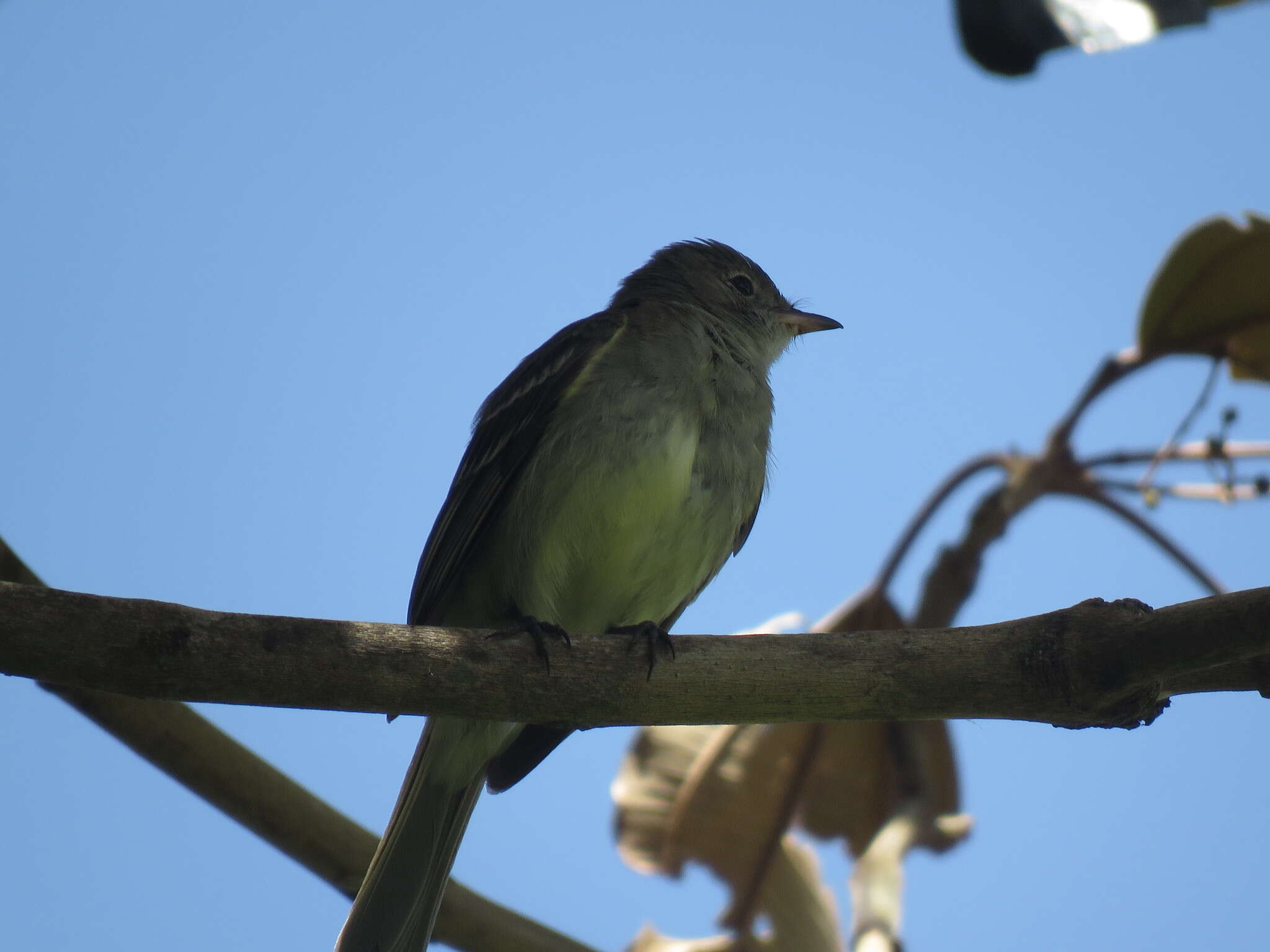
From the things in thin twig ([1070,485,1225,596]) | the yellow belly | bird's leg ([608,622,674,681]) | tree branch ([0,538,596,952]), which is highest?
thin twig ([1070,485,1225,596])

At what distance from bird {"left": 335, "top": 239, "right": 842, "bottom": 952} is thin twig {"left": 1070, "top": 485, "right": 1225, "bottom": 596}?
1.77 metres

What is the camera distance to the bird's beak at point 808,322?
6355 mm

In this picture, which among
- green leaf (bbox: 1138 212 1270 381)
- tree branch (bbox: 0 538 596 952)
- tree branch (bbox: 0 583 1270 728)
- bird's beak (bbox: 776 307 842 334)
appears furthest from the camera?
bird's beak (bbox: 776 307 842 334)

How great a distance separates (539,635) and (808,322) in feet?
11.2

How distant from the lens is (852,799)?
599 cm

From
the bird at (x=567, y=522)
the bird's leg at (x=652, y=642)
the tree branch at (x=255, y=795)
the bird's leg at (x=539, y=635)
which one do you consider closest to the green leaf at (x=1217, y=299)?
the bird at (x=567, y=522)

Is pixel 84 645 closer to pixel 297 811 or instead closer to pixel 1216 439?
pixel 297 811

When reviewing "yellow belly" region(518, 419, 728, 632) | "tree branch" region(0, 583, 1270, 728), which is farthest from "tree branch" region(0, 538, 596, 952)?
"yellow belly" region(518, 419, 728, 632)

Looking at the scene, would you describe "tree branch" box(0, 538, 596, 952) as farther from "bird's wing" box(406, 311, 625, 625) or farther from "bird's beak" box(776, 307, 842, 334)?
"bird's beak" box(776, 307, 842, 334)

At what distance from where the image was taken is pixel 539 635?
3381 mm

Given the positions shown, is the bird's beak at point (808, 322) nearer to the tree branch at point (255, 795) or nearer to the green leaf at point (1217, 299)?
the green leaf at point (1217, 299)

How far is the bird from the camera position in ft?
14.7

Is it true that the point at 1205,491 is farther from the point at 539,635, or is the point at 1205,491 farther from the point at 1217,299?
the point at 539,635

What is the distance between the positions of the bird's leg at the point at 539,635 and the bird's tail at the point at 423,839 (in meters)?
0.52
